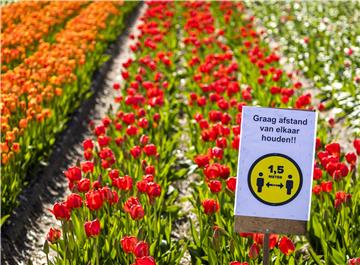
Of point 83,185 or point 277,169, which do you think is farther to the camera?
point 83,185

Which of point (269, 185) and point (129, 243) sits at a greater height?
point (269, 185)

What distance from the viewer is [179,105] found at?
6871mm

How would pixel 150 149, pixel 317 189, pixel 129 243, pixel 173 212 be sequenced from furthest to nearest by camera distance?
pixel 173 212, pixel 150 149, pixel 317 189, pixel 129 243

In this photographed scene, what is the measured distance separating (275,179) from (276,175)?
2 cm

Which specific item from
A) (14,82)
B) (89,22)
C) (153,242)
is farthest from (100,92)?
(153,242)

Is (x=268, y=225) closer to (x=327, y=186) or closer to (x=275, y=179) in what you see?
(x=275, y=179)

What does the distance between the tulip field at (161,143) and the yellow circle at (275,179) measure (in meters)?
0.34

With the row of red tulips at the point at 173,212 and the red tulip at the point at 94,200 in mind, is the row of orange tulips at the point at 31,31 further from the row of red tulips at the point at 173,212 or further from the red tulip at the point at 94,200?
the red tulip at the point at 94,200

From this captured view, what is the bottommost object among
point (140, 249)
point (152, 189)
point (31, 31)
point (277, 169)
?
point (140, 249)

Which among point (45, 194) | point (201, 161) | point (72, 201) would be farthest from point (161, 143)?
point (72, 201)

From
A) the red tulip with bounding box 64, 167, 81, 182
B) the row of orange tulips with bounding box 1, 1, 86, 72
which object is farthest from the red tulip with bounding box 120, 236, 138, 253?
the row of orange tulips with bounding box 1, 1, 86, 72

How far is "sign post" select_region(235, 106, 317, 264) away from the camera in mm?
2721

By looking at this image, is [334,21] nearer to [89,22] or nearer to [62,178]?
[89,22]

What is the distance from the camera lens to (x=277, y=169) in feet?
8.95
